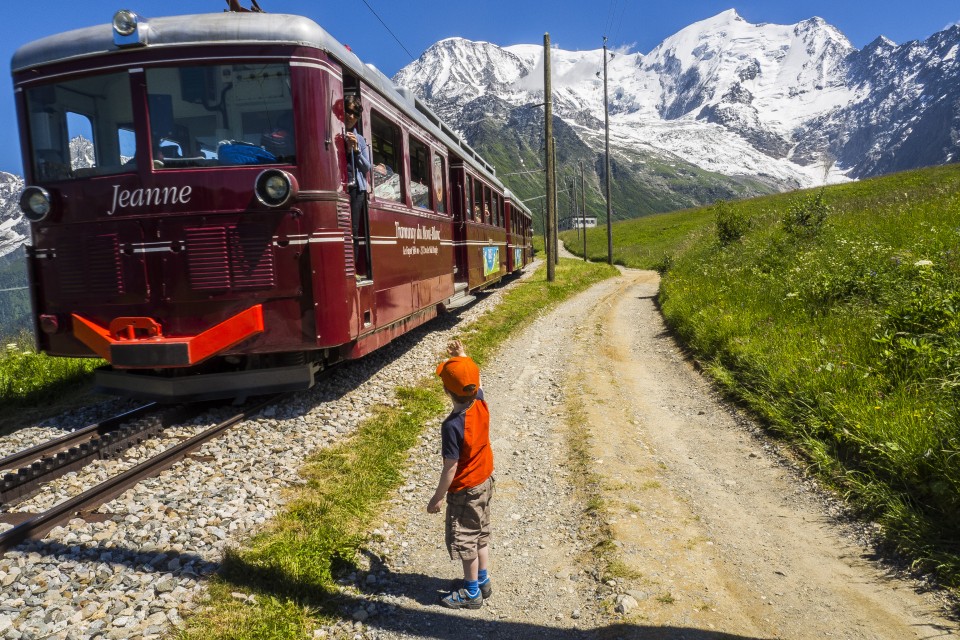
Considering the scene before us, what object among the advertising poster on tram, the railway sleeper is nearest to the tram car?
the railway sleeper

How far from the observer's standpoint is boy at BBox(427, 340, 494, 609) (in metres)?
3.72

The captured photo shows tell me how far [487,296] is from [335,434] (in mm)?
12907

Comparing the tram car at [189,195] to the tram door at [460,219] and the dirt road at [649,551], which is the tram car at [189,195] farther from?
the tram door at [460,219]

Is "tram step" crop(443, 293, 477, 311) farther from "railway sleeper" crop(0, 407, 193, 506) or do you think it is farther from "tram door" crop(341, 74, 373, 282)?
"railway sleeper" crop(0, 407, 193, 506)

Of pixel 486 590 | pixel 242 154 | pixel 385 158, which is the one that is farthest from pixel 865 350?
pixel 242 154

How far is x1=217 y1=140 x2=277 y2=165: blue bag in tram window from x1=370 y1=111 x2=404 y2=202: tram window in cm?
153

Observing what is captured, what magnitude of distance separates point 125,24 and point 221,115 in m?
1.25

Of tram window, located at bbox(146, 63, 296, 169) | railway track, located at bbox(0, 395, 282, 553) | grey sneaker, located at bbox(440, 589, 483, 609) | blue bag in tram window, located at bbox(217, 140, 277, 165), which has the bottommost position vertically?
grey sneaker, located at bbox(440, 589, 483, 609)

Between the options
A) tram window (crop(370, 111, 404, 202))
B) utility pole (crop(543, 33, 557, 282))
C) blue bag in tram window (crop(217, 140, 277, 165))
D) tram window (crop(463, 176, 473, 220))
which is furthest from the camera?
utility pole (crop(543, 33, 557, 282))

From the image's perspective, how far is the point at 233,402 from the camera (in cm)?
719

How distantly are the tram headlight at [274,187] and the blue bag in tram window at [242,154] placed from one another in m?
0.29

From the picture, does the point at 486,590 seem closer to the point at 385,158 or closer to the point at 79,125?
the point at 385,158

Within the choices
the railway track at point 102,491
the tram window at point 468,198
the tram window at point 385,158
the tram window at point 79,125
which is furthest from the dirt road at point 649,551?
the tram window at point 468,198

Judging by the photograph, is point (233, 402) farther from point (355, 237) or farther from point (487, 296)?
point (487, 296)
